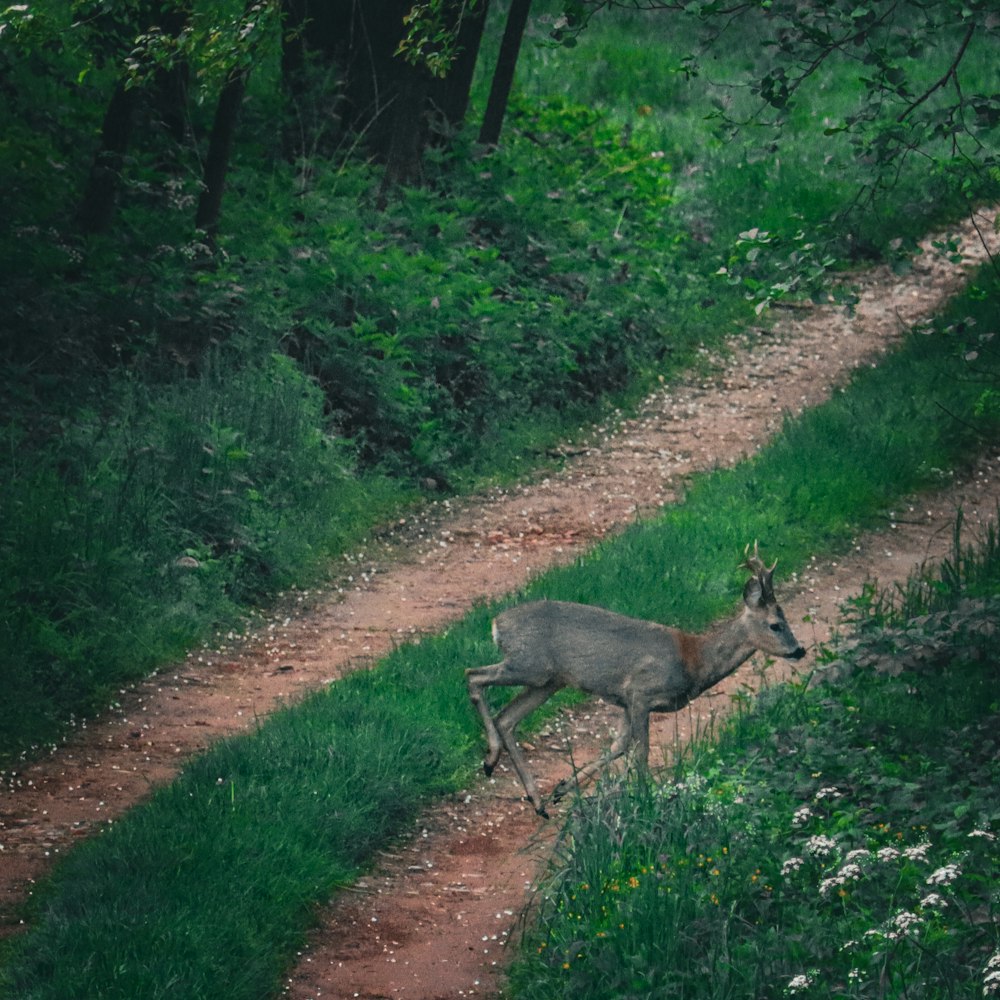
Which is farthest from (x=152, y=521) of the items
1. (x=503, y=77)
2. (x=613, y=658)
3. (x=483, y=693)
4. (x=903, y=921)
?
(x=503, y=77)

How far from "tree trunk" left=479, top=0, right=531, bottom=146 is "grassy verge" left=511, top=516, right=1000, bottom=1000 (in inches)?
470

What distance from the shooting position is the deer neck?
8.77 meters

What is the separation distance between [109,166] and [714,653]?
31.3 feet

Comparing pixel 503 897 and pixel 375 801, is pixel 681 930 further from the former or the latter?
pixel 375 801

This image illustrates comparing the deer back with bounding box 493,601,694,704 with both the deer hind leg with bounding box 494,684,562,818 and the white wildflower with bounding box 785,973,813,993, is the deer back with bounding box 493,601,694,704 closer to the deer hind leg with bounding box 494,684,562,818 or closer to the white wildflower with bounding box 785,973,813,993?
the deer hind leg with bounding box 494,684,562,818

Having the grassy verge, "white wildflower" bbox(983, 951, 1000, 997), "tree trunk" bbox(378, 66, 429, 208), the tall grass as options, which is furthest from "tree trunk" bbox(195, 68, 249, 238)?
"white wildflower" bbox(983, 951, 1000, 997)

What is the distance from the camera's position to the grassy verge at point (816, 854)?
5.86 m

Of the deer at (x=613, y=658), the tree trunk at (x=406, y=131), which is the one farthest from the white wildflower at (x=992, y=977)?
the tree trunk at (x=406, y=131)

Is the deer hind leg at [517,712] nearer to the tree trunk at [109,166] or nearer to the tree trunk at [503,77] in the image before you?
the tree trunk at [109,166]

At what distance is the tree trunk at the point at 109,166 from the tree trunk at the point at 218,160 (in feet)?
2.97

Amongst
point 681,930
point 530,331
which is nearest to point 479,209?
point 530,331

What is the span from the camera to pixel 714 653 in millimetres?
8844

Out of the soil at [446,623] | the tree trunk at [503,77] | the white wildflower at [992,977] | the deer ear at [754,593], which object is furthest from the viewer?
the tree trunk at [503,77]

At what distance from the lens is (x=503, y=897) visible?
7.46 metres
